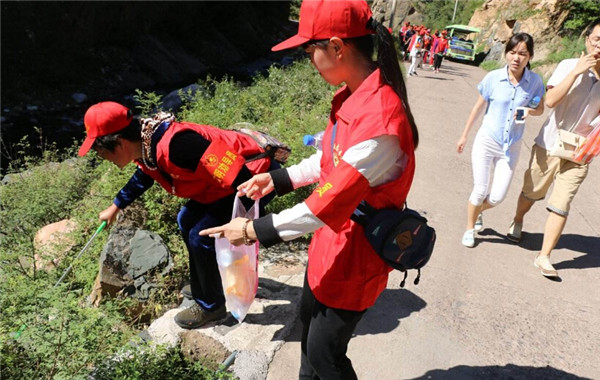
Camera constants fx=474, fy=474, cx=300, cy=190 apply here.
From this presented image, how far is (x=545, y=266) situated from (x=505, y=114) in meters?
1.39

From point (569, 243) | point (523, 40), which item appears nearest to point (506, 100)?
point (523, 40)

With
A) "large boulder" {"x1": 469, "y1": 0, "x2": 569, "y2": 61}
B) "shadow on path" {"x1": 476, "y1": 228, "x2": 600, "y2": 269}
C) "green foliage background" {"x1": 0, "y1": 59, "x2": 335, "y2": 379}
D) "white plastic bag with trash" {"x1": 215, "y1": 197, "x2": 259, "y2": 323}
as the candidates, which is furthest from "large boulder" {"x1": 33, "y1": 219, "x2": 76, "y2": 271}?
"large boulder" {"x1": 469, "y1": 0, "x2": 569, "y2": 61}

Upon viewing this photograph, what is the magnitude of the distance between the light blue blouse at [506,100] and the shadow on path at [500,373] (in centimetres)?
195

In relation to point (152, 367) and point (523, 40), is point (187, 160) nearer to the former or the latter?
point (152, 367)

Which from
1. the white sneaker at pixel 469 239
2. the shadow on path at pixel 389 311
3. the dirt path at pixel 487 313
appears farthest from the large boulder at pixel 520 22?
the shadow on path at pixel 389 311

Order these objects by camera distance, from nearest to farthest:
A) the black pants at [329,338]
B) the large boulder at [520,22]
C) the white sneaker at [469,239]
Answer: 1. the black pants at [329,338]
2. the white sneaker at [469,239]
3. the large boulder at [520,22]

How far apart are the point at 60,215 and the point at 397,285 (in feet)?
13.5

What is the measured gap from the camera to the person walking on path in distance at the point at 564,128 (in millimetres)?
3711

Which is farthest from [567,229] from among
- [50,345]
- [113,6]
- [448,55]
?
[448,55]

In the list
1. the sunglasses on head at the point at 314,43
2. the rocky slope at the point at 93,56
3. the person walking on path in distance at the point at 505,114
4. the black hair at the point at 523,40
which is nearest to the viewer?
the sunglasses on head at the point at 314,43

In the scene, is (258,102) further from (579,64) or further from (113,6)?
(113,6)

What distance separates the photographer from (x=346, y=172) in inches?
65.2

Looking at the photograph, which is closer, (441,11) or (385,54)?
(385,54)

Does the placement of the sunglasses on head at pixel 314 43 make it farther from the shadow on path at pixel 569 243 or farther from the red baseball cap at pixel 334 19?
the shadow on path at pixel 569 243
